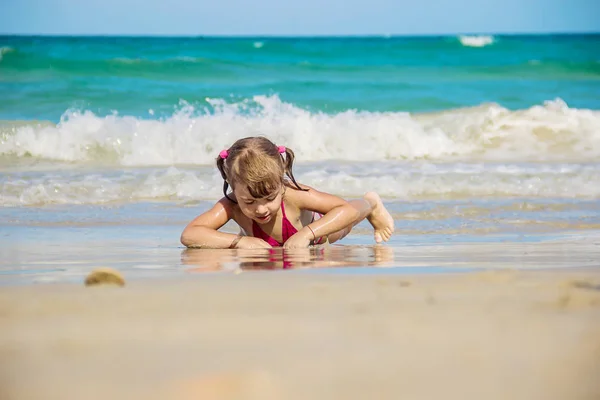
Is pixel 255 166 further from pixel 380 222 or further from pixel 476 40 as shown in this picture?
pixel 476 40

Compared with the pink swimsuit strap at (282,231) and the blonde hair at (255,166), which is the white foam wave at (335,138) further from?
the blonde hair at (255,166)

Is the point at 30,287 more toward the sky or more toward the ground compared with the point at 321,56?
more toward the ground

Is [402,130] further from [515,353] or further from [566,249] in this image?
[515,353]

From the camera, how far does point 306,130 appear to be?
13.3m

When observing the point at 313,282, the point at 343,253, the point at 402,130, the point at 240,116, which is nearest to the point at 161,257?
the point at 343,253

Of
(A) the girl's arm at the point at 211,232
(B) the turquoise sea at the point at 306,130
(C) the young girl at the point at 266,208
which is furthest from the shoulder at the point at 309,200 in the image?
(B) the turquoise sea at the point at 306,130

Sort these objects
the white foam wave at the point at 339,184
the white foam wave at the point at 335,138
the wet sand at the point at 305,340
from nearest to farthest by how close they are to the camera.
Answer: the wet sand at the point at 305,340
the white foam wave at the point at 339,184
the white foam wave at the point at 335,138

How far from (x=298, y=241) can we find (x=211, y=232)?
1.58 feet

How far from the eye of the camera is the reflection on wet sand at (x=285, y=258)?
3.88 m

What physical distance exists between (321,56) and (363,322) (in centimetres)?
2482

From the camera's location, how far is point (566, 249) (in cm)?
454

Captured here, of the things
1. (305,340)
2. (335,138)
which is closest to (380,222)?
(305,340)

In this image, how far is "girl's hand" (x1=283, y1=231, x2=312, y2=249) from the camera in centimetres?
471

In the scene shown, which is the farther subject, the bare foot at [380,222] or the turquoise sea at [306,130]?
the turquoise sea at [306,130]
